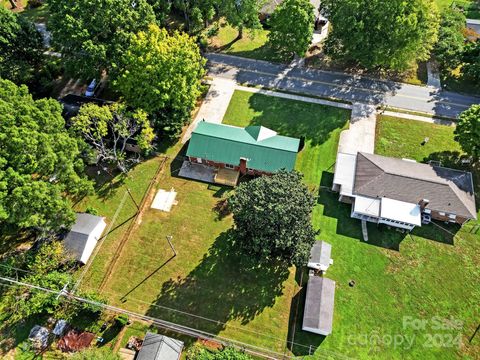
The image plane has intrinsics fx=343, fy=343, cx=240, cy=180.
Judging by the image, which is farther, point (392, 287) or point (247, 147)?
point (247, 147)

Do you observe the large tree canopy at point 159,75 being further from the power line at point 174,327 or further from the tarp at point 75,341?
the tarp at point 75,341

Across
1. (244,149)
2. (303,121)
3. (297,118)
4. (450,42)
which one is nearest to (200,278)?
(244,149)

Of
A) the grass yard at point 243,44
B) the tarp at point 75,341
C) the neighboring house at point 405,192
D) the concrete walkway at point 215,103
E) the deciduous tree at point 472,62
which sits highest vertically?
the grass yard at point 243,44

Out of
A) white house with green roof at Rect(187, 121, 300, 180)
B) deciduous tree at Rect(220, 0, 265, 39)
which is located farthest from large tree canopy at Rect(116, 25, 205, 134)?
deciduous tree at Rect(220, 0, 265, 39)

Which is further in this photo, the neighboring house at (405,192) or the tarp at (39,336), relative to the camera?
the neighboring house at (405,192)

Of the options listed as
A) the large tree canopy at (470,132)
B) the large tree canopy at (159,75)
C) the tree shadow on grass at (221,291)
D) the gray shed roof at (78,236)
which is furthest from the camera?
the large tree canopy at (159,75)

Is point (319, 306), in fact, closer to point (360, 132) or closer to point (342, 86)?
point (360, 132)

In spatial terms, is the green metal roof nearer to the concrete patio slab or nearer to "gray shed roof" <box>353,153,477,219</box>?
the concrete patio slab

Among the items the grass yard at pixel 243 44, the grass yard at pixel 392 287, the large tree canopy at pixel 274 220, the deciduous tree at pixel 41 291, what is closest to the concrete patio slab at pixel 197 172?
the large tree canopy at pixel 274 220
